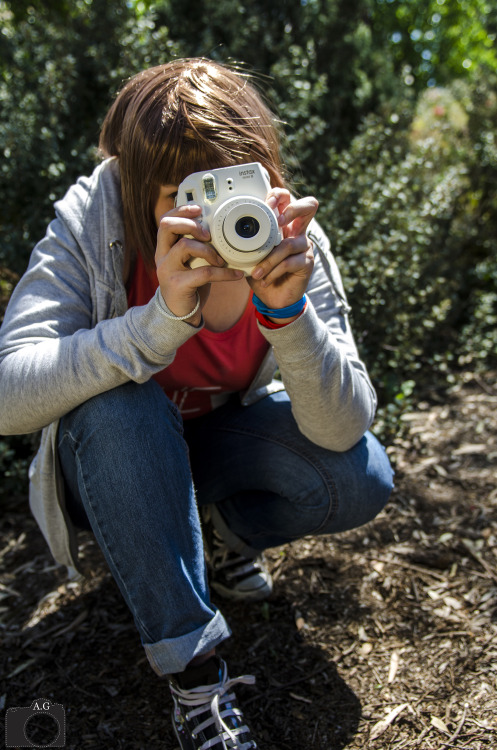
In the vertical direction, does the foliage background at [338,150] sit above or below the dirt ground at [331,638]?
above

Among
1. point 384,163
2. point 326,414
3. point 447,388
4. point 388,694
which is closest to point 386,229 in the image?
point 384,163

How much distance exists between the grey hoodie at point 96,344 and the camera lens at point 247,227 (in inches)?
8.1

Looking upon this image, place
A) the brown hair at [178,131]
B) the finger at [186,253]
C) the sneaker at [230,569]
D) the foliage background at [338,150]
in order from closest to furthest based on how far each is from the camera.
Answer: the finger at [186,253]
the brown hair at [178,131]
the sneaker at [230,569]
the foliage background at [338,150]

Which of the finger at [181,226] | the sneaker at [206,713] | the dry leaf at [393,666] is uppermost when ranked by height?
the finger at [181,226]

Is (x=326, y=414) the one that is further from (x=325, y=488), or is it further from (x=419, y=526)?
(x=419, y=526)

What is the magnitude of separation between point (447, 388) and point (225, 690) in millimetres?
1849

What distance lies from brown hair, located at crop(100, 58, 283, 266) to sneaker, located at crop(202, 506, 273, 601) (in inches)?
30.0

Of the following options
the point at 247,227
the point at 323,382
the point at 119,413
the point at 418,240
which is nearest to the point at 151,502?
the point at 119,413

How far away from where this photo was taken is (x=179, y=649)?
4.25 ft

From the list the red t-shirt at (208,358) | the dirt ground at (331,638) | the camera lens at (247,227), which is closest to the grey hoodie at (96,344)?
→ the red t-shirt at (208,358)

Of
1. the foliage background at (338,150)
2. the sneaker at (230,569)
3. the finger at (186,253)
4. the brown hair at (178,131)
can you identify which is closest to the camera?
the finger at (186,253)

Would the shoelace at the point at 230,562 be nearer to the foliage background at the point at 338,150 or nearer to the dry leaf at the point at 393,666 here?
the dry leaf at the point at 393,666

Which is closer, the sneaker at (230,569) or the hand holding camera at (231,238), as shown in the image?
the hand holding camera at (231,238)

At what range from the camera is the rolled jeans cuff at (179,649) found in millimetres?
1296
